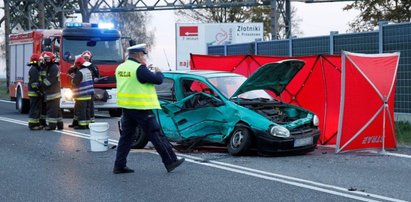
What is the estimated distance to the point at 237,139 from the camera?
34.8 feet

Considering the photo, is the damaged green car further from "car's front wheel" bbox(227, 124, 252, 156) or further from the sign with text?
the sign with text

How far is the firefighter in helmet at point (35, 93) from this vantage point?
50.1ft

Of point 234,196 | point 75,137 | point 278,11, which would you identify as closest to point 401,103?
point 75,137

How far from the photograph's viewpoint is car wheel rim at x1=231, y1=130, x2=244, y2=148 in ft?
34.5

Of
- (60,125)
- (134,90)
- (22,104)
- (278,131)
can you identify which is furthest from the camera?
(22,104)

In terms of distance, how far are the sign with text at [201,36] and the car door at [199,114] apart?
2387cm

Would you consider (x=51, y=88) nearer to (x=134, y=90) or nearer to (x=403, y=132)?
(x=134, y=90)

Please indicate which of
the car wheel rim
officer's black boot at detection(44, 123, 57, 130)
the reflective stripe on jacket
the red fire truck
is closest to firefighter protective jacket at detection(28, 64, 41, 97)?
officer's black boot at detection(44, 123, 57, 130)

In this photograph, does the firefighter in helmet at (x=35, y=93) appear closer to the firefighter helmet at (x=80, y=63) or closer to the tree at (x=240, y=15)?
the firefighter helmet at (x=80, y=63)

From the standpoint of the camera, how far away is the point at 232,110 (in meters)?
10.6

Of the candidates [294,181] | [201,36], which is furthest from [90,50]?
[201,36]

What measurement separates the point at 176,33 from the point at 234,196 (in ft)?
95.2

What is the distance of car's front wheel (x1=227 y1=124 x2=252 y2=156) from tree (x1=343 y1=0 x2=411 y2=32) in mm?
24934

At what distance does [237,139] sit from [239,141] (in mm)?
74
